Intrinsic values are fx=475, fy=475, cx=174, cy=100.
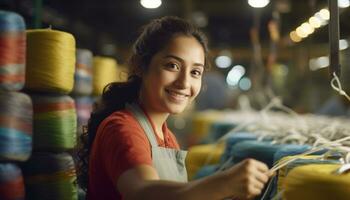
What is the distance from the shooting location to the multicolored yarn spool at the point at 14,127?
198 cm

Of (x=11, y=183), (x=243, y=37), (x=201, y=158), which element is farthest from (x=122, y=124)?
(x=243, y=37)

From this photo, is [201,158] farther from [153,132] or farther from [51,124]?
[153,132]

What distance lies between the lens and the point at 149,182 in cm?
127

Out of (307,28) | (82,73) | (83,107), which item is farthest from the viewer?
(307,28)

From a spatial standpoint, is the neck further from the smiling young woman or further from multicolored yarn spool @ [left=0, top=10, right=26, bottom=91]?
multicolored yarn spool @ [left=0, top=10, right=26, bottom=91]

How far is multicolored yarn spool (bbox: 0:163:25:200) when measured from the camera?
1950 mm

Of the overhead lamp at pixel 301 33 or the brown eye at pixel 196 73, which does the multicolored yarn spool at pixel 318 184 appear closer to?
the brown eye at pixel 196 73

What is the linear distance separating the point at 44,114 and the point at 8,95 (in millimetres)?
294

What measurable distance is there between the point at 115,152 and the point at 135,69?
555 mm

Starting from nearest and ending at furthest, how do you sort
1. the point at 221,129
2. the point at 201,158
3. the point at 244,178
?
the point at 244,178
the point at 201,158
the point at 221,129

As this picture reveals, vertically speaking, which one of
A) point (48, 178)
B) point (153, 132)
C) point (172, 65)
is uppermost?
point (172, 65)

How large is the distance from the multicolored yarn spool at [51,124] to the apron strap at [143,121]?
0.63 meters

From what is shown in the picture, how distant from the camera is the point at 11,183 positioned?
6.51 feet

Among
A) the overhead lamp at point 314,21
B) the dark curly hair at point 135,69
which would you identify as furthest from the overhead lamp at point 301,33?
the dark curly hair at point 135,69
